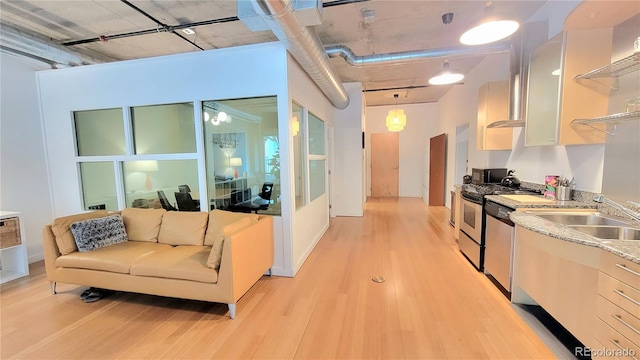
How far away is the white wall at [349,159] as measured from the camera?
5.84 meters

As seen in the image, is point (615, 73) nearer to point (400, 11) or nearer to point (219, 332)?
point (400, 11)

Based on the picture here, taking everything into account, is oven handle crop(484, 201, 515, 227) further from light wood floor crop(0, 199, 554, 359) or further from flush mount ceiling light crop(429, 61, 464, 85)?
flush mount ceiling light crop(429, 61, 464, 85)

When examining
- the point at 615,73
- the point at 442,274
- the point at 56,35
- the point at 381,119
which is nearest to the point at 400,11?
the point at 615,73

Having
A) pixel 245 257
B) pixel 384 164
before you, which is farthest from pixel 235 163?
pixel 384 164

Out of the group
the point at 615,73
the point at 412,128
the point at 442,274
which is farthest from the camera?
the point at 412,128

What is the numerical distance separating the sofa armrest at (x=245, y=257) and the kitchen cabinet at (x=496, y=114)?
326 cm

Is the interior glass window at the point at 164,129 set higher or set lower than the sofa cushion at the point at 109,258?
higher

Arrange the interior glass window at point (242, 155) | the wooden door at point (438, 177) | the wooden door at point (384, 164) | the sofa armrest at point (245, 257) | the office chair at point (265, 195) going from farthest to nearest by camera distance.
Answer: the wooden door at point (384, 164)
the wooden door at point (438, 177)
the office chair at point (265, 195)
the interior glass window at point (242, 155)
the sofa armrest at point (245, 257)

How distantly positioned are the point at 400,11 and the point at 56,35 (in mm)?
A: 4504

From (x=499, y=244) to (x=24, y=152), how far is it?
6161mm

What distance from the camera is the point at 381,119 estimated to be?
840cm

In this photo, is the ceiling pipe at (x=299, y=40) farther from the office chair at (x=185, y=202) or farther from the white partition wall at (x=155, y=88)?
the office chair at (x=185, y=202)

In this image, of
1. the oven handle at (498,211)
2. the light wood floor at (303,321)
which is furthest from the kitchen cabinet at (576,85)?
the light wood floor at (303,321)

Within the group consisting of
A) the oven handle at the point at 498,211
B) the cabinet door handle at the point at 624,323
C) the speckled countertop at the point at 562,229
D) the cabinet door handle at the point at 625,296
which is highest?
the speckled countertop at the point at 562,229
